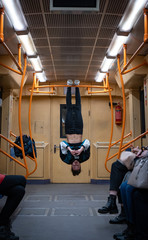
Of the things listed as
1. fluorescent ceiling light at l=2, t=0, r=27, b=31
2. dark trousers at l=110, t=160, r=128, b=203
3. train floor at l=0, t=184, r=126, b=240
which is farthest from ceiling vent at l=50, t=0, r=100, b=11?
train floor at l=0, t=184, r=126, b=240

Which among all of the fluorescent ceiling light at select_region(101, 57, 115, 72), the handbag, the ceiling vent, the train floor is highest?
the ceiling vent

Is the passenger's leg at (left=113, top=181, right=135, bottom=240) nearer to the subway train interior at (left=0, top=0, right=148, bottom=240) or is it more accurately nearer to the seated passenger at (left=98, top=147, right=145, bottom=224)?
the subway train interior at (left=0, top=0, right=148, bottom=240)

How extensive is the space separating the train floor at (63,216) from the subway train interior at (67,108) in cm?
1

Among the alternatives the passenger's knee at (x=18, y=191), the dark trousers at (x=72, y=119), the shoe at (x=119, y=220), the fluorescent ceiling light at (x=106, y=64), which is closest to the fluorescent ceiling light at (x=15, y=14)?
the dark trousers at (x=72, y=119)

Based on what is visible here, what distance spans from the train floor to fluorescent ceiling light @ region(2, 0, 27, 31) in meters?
2.84

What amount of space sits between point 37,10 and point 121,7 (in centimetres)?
110

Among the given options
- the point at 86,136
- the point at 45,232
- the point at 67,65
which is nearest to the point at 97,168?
the point at 86,136

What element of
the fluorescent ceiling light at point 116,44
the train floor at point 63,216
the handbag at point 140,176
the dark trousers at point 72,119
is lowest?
the train floor at point 63,216

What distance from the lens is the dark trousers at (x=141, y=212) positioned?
2.24 m

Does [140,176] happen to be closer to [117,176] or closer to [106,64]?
[117,176]

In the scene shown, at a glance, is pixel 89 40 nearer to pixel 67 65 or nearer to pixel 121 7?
pixel 121 7

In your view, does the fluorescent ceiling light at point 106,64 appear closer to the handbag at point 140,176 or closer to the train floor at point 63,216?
the handbag at point 140,176

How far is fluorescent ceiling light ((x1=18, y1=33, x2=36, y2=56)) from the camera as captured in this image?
3.51 meters

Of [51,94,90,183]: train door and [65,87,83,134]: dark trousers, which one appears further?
[51,94,90,183]: train door
